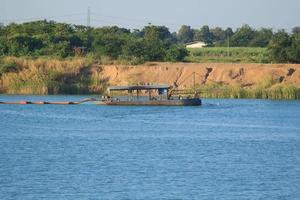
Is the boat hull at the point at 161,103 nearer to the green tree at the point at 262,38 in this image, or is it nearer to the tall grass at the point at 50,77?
the tall grass at the point at 50,77

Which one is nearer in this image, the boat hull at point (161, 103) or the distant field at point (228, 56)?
the boat hull at point (161, 103)

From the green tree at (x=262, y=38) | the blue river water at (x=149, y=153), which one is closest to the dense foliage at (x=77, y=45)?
the green tree at (x=262, y=38)

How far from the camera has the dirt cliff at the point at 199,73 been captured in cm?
10450

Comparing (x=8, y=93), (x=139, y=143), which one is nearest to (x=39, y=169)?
(x=139, y=143)

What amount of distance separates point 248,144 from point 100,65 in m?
58.4

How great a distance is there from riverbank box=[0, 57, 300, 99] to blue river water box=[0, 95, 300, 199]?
70.9ft

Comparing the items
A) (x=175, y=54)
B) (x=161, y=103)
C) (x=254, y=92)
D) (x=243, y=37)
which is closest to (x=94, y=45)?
(x=175, y=54)

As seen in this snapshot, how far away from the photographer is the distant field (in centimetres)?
11856

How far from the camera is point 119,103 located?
8494 centimetres

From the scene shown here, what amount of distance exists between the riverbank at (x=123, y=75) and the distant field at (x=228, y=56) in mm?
8755

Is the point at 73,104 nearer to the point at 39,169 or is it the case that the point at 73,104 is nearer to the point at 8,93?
the point at 8,93

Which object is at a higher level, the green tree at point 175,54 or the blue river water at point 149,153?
the green tree at point 175,54

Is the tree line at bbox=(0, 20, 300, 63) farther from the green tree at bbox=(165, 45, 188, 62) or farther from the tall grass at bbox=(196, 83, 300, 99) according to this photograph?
the tall grass at bbox=(196, 83, 300, 99)

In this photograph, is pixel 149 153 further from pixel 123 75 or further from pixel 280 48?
pixel 280 48
